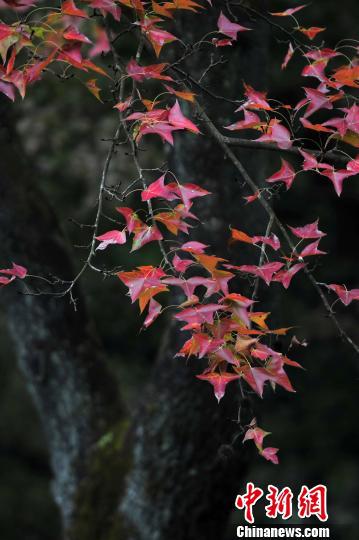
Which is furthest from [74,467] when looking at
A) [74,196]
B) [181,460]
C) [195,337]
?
[74,196]

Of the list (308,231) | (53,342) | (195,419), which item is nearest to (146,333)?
(53,342)

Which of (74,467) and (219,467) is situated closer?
(219,467)

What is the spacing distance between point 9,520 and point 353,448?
210 cm

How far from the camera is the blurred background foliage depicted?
13.6 ft

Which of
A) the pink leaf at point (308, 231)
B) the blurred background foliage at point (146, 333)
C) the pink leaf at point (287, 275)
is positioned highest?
the pink leaf at point (308, 231)

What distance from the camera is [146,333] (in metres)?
4.51

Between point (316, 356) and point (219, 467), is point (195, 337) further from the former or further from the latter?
point (316, 356)

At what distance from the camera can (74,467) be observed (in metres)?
2.39

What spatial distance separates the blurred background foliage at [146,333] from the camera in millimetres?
4156

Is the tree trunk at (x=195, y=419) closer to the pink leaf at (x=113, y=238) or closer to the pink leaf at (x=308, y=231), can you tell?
the pink leaf at (x=308, y=231)
